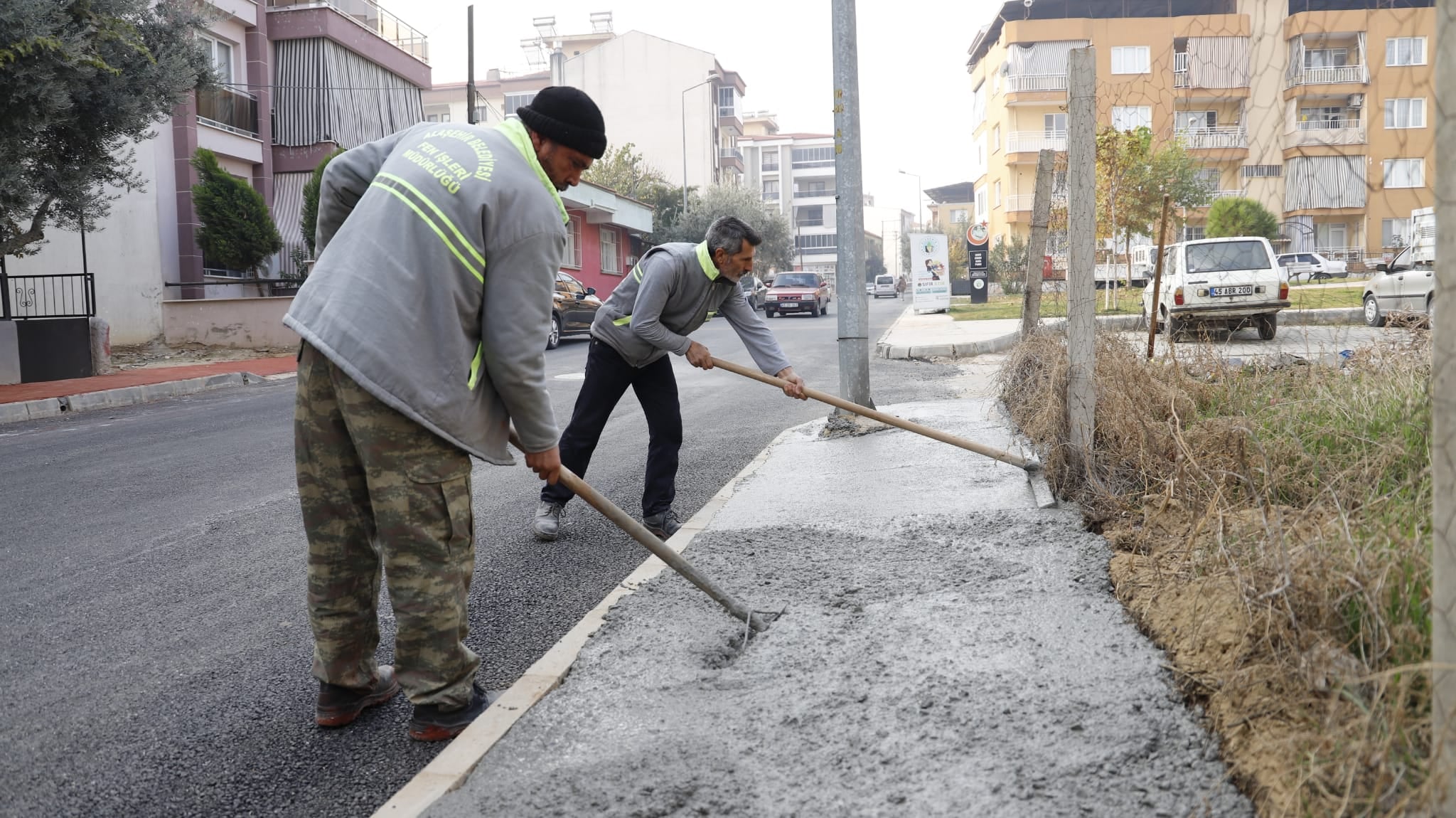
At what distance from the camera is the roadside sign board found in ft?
96.5

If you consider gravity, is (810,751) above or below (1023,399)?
below

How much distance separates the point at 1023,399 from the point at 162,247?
1838cm

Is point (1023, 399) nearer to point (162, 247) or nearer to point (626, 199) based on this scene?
point (162, 247)

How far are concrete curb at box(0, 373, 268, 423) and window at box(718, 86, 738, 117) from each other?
2487 inches

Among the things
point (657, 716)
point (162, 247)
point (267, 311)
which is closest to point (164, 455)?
point (657, 716)

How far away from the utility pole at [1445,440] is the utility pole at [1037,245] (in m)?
6.46

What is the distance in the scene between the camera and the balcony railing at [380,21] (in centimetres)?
2542

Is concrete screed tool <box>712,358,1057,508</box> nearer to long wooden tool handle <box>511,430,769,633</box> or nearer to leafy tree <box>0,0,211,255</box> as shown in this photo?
long wooden tool handle <box>511,430,769,633</box>

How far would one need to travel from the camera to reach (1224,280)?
51.7 ft

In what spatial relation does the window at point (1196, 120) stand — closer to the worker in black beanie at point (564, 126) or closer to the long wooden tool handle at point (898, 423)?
the long wooden tool handle at point (898, 423)

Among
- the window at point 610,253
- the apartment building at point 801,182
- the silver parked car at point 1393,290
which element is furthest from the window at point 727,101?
the silver parked car at point 1393,290

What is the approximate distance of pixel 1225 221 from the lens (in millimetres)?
23094

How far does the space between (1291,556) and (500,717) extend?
1988mm

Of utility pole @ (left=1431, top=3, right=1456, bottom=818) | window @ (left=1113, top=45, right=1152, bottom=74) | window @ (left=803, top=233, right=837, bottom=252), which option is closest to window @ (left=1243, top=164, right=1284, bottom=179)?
window @ (left=1113, top=45, right=1152, bottom=74)
